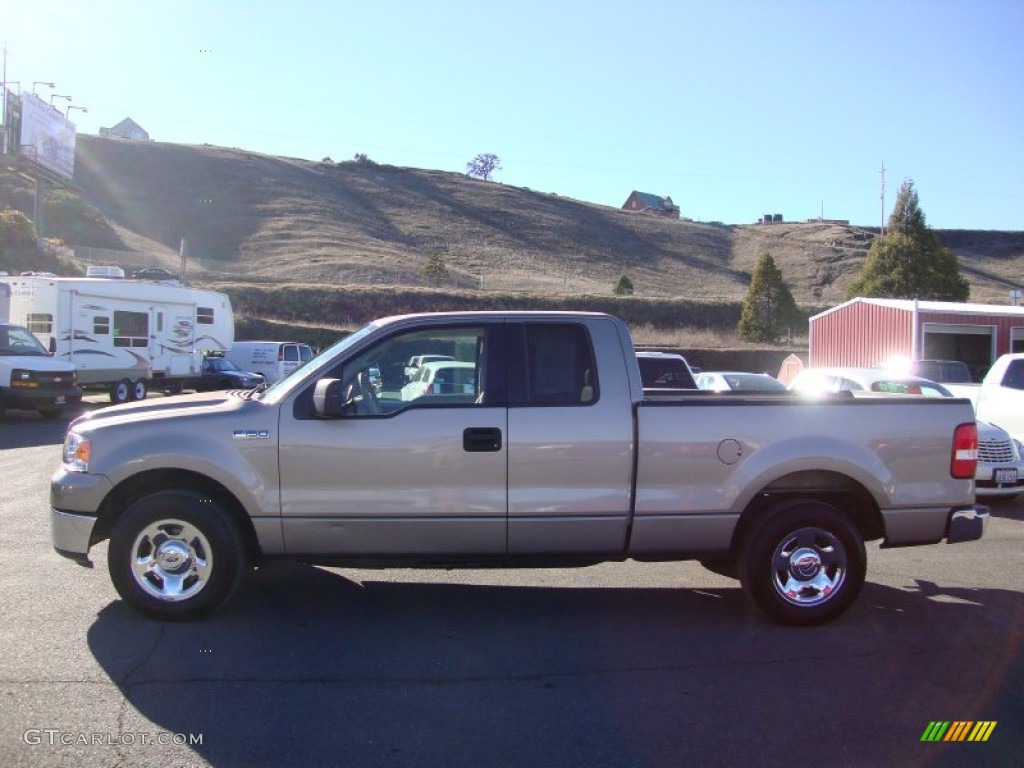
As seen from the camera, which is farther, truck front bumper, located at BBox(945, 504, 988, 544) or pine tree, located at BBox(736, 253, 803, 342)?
pine tree, located at BBox(736, 253, 803, 342)

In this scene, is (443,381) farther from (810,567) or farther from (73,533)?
(810,567)

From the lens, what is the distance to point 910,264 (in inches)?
1756

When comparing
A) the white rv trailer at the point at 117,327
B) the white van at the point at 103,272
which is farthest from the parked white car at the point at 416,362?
the white van at the point at 103,272

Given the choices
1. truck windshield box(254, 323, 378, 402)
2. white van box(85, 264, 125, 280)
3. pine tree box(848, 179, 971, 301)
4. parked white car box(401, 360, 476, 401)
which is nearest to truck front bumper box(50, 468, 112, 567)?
truck windshield box(254, 323, 378, 402)

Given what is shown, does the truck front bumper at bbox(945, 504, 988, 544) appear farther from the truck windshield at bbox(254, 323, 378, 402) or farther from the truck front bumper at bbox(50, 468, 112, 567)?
the truck front bumper at bbox(50, 468, 112, 567)

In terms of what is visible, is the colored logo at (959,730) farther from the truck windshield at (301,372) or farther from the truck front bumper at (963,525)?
the truck windshield at (301,372)

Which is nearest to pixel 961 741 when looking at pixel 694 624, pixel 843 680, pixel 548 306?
pixel 843 680

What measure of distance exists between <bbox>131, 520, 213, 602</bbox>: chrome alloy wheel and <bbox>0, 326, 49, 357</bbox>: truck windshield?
→ 1593 cm

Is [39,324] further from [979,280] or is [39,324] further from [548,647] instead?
[979,280]

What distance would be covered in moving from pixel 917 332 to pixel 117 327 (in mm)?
22350

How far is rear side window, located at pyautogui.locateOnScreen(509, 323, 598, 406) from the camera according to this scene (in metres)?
6.13

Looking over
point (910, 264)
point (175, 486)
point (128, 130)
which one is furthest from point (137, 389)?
point (128, 130)

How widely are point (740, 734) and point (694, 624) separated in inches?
70.8

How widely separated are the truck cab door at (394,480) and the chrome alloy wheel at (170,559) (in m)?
0.57
